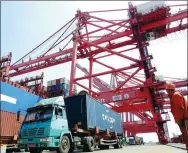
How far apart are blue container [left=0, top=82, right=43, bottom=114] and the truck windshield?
656 cm

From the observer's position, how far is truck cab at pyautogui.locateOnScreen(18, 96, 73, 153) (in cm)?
926

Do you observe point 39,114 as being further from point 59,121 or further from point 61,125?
point 61,125

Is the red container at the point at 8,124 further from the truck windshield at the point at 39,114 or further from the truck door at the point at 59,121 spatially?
the truck door at the point at 59,121

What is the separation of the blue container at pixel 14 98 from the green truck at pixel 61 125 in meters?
4.60

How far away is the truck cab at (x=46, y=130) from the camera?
9.26m

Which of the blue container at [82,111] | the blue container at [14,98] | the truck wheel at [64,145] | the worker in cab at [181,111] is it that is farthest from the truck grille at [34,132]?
the blue container at [14,98]

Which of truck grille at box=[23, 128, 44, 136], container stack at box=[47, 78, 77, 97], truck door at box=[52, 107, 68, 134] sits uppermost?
container stack at box=[47, 78, 77, 97]

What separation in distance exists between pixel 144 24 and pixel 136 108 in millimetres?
8182

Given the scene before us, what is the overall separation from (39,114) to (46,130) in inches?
49.6

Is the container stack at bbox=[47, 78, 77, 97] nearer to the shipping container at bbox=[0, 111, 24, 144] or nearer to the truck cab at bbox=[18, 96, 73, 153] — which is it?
the shipping container at bbox=[0, 111, 24, 144]

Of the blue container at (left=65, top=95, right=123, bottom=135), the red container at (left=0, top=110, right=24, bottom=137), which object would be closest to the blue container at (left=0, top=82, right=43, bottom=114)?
the red container at (left=0, top=110, right=24, bottom=137)

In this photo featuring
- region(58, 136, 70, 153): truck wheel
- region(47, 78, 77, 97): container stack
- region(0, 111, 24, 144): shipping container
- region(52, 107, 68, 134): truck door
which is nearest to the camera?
region(58, 136, 70, 153): truck wheel

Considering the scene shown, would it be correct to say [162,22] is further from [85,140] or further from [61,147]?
[61,147]

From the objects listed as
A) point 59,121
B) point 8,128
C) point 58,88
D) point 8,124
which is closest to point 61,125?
point 59,121
